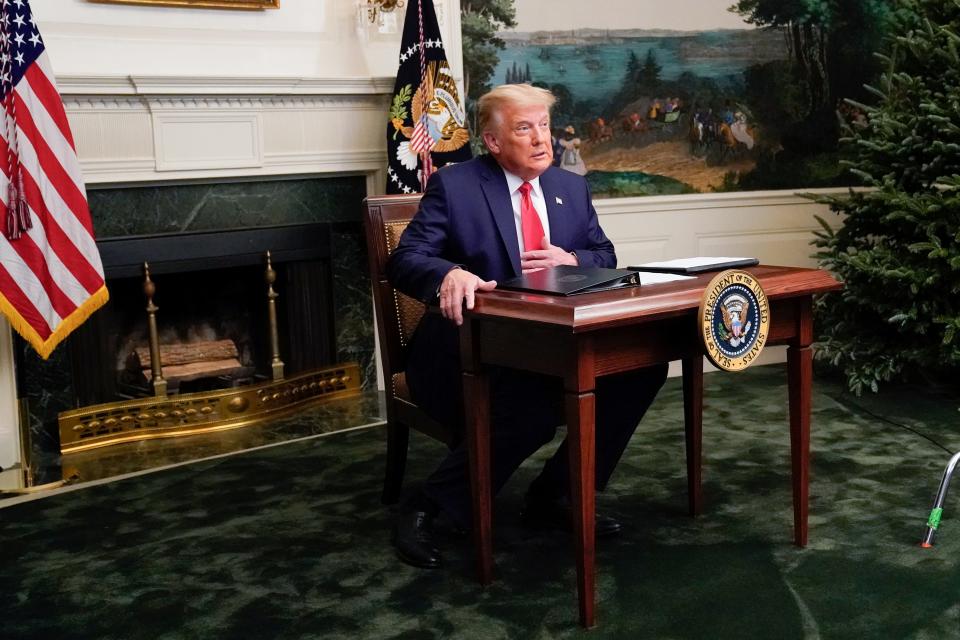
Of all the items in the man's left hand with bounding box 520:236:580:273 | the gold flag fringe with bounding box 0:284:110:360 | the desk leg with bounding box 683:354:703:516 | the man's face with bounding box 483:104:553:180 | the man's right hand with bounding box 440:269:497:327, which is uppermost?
the man's face with bounding box 483:104:553:180

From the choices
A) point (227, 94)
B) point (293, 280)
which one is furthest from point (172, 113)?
point (293, 280)

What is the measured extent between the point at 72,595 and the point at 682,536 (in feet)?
5.90

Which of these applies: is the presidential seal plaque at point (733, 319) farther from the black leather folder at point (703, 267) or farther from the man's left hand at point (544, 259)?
the man's left hand at point (544, 259)

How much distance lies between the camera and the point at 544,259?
306cm

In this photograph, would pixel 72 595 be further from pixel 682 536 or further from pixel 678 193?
pixel 678 193

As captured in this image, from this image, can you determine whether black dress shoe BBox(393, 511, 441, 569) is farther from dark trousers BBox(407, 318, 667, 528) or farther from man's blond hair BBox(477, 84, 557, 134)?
man's blond hair BBox(477, 84, 557, 134)

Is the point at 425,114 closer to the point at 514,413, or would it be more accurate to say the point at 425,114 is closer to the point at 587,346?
the point at 514,413

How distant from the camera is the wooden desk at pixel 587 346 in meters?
2.43

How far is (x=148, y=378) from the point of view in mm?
5074

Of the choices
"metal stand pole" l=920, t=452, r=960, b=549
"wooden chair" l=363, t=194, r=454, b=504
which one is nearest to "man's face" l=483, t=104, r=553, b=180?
"wooden chair" l=363, t=194, r=454, b=504

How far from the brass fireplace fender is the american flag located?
60 cm

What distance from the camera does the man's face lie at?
301cm

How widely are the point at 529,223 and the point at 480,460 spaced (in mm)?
778

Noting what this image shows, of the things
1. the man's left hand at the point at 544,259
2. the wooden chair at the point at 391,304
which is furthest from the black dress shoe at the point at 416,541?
the man's left hand at the point at 544,259
